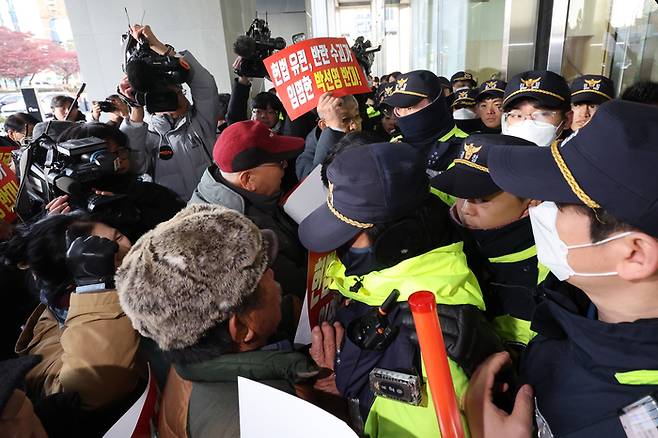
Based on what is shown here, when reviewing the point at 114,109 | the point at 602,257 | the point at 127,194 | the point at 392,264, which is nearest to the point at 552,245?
the point at 602,257

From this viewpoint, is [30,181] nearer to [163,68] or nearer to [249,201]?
[163,68]

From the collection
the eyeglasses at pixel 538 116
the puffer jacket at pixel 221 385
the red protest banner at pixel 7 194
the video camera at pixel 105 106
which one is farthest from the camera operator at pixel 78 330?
the video camera at pixel 105 106

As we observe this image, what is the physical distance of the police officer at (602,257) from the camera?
64 centimetres

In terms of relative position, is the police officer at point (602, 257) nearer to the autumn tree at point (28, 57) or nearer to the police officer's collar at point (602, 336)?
the police officer's collar at point (602, 336)

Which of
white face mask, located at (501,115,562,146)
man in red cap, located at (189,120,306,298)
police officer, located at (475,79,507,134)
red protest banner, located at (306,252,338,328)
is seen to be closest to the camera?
red protest banner, located at (306,252,338,328)

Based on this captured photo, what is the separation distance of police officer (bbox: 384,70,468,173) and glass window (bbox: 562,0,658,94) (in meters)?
1.71

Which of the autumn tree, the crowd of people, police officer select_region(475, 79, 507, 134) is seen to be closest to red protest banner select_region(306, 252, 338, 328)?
the crowd of people

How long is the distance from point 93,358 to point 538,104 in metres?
2.21

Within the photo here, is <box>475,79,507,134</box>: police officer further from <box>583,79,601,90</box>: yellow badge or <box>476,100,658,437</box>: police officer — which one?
<box>476,100,658,437</box>: police officer

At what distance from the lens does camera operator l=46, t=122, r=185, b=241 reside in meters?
1.70

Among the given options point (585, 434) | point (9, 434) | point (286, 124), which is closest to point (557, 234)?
point (585, 434)

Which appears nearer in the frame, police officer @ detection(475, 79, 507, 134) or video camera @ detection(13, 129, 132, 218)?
video camera @ detection(13, 129, 132, 218)

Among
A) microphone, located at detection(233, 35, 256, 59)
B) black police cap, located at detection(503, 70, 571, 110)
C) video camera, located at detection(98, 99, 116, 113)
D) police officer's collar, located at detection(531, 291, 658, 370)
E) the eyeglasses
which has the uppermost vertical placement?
microphone, located at detection(233, 35, 256, 59)

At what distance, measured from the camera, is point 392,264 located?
3.23 feet
